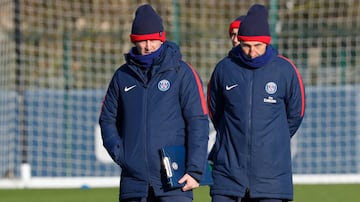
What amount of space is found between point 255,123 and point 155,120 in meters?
0.76

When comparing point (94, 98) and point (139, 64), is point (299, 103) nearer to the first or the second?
point (139, 64)

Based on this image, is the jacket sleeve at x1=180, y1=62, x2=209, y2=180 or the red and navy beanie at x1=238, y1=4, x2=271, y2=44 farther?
the red and navy beanie at x1=238, y1=4, x2=271, y2=44

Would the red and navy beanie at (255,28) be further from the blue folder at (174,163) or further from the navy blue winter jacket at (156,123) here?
the blue folder at (174,163)

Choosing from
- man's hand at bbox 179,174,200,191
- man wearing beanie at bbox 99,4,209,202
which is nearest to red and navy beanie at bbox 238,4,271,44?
man wearing beanie at bbox 99,4,209,202

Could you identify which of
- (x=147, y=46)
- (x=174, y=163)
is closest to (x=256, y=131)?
(x=174, y=163)

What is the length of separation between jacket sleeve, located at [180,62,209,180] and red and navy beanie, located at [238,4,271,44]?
0.61 meters

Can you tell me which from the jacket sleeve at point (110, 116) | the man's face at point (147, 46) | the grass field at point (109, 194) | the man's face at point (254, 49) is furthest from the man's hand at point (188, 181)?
the grass field at point (109, 194)

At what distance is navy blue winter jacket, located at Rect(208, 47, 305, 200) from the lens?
23.2 ft

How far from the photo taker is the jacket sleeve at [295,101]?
7.22 metres

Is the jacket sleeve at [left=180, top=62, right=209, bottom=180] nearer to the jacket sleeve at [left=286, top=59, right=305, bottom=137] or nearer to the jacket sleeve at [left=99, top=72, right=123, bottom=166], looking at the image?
the jacket sleeve at [left=99, top=72, right=123, bottom=166]

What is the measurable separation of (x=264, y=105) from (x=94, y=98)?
8.30 m

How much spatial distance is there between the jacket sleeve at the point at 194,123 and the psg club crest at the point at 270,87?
566mm

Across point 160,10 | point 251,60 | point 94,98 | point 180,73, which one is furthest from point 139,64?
point 160,10

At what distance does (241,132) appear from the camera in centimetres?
708
